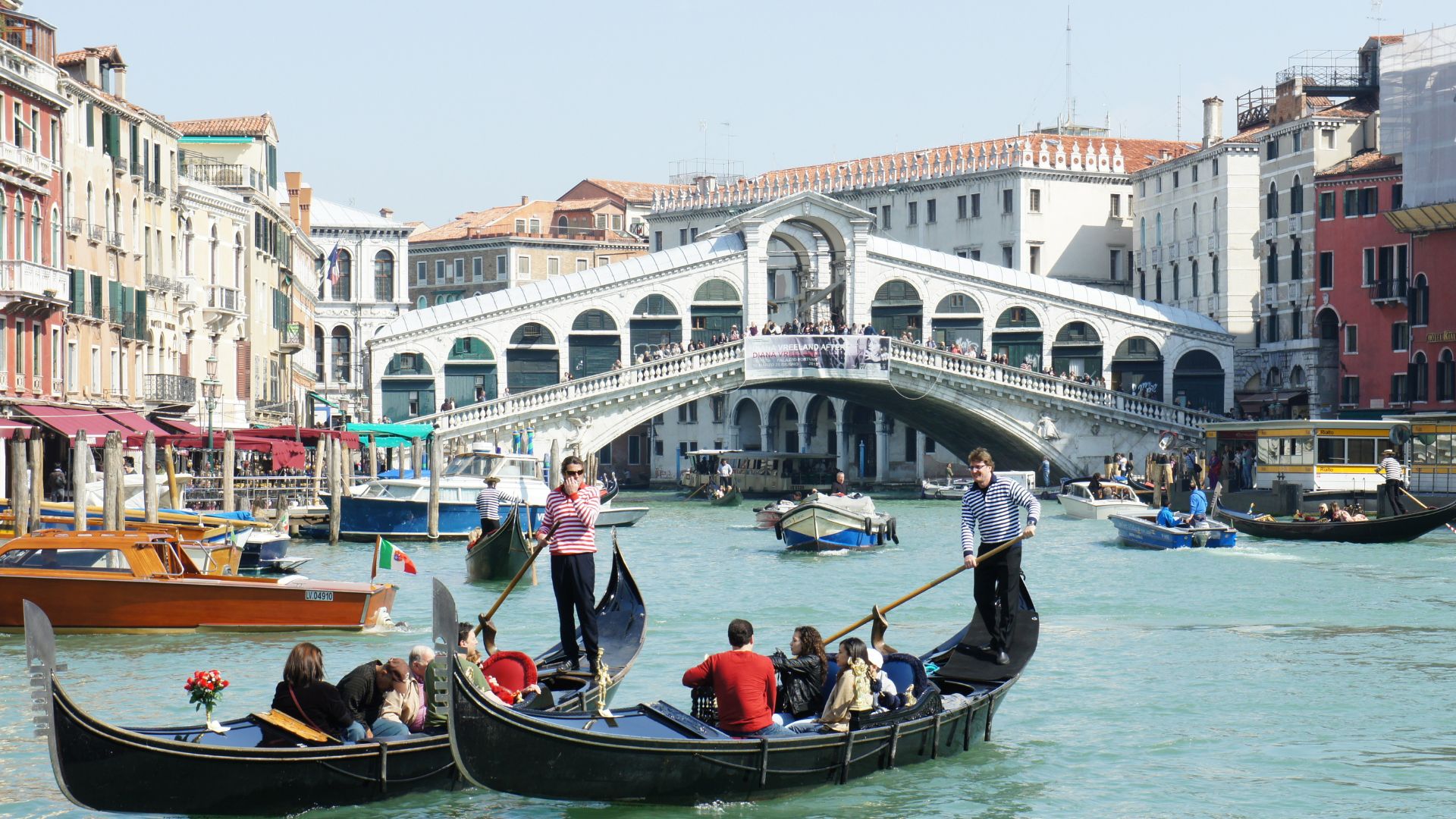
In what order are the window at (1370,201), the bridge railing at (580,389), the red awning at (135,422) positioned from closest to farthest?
the red awning at (135,422) → the bridge railing at (580,389) → the window at (1370,201)

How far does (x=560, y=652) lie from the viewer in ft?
35.2

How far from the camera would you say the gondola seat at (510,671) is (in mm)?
9570

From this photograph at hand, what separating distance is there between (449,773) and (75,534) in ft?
20.3

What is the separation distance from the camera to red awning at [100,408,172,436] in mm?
23359

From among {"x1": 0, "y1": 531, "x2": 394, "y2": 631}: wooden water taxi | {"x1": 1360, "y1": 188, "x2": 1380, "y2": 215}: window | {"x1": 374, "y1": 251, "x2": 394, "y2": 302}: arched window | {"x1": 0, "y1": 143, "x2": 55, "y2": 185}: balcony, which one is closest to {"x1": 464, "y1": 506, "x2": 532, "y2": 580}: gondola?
{"x1": 0, "y1": 531, "x2": 394, "y2": 631}: wooden water taxi

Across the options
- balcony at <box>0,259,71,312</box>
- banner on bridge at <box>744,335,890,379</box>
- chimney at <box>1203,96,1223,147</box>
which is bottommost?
banner on bridge at <box>744,335,890,379</box>

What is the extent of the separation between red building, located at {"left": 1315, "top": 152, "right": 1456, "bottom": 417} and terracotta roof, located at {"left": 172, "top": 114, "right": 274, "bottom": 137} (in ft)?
64.9

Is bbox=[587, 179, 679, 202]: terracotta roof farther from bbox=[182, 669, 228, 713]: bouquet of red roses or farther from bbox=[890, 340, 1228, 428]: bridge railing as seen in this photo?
bbox=[182, 669, 228, 713]: bouquet of red roses

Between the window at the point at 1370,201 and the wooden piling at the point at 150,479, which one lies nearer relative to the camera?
the wooden piling at the point at 150,479

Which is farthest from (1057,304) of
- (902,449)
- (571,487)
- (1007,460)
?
(571,487)

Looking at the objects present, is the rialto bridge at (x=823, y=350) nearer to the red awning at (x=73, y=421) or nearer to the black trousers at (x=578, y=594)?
the red awning at (x=73, y=421)

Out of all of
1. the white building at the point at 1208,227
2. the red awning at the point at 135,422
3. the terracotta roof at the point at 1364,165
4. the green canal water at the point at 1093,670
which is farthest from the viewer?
the white building at the point at 1208,227

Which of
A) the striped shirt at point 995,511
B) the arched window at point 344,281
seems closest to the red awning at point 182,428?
the striped shirt at point 995,511

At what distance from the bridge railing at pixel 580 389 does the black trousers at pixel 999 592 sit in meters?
24.4
